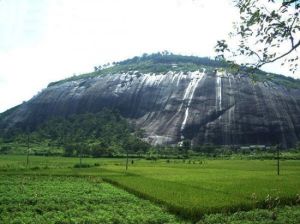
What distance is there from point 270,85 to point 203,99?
2858 centimetres

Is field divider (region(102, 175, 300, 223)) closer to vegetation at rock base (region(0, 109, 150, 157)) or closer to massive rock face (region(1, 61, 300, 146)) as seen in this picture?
vegetation at rock base (region(0, 109, 150, 157))

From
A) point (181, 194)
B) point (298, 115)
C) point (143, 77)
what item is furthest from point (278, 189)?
point (143, 77)

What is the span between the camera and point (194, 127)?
429 ft

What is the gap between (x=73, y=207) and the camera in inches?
1072

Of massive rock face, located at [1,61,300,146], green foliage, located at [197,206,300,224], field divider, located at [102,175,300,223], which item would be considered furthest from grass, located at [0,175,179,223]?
massive rock face, located at [1,61,300,146]

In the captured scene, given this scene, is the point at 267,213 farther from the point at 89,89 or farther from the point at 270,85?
the point at 89,89

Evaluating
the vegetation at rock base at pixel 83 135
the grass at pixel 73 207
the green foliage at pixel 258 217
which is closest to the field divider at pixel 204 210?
the grass at pixel 73 207

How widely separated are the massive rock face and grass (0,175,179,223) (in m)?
92.5

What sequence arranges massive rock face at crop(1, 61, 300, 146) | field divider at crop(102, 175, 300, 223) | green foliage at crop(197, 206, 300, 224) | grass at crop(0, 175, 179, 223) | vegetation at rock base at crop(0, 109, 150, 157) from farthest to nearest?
massive rock face at crop(1, 61, 300, 146), vegetation at rock base at crop(0, 109, 150, 157), field divider at crop(102, 175, 300, 223), green foliage at crop(197, 206, 300, 224), grass at crop(0, 175, 179, 223)

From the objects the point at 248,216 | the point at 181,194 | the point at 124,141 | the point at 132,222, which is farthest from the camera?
the point at 124,141

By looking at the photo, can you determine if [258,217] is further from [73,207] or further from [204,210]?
[73,207]

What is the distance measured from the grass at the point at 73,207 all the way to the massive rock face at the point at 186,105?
92.5 m

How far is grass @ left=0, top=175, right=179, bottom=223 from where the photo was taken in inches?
934

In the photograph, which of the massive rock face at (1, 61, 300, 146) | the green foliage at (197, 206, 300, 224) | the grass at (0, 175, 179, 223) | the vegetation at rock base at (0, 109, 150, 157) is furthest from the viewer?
the massive rock face at (1, 61, 300, 146)
